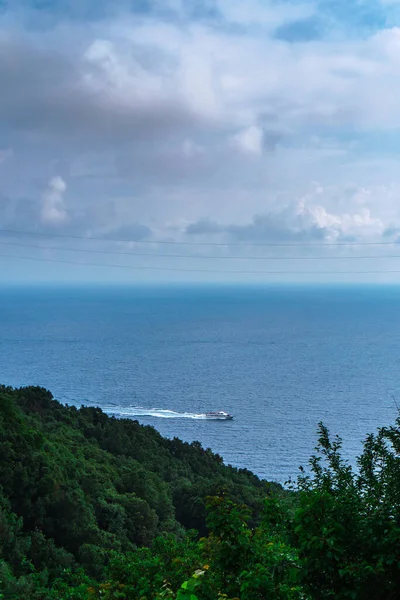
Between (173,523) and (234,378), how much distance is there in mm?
67813

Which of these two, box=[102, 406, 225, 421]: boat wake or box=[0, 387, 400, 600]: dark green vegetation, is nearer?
box=[0, 387, 400, 600]: dark green vegetation

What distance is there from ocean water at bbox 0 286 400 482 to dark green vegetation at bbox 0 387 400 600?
17.6m

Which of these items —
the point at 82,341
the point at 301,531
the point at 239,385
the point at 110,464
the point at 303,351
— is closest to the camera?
the point at 301,531

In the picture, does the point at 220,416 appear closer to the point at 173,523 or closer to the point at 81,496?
the point at 173,523

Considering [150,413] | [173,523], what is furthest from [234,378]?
[173,523]

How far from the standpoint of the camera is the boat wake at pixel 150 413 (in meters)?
75.8

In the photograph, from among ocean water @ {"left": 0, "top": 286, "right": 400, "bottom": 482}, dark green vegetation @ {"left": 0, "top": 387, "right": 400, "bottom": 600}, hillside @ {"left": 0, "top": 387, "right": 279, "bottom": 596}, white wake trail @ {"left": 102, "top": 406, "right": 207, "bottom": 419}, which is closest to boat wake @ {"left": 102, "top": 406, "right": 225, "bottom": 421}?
white wake trail @ {"left": 102, "top": 406, "right": 207, "bottom": 419}

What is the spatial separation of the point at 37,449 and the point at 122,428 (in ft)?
80.0

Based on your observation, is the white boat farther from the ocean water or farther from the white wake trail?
the ocean water

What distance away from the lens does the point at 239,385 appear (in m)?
92.9

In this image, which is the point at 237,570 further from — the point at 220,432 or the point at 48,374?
the point at 48,374

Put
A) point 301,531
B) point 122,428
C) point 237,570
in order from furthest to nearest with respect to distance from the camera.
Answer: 1. point 122,428
2. point 237,570
3. point 301,531

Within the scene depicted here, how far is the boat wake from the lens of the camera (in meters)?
75.8

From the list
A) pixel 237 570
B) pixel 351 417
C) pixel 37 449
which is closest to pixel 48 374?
pixel 351 417
